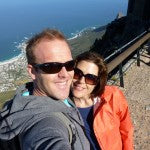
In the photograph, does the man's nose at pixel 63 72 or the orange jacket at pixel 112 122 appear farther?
the orange jacket at pixel 112 122

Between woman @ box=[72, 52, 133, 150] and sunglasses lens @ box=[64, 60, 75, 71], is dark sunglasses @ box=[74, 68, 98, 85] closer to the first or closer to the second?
woman @ box=[72, 52, 133, 150]

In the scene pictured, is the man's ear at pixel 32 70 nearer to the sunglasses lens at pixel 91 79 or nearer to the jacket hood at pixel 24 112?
the jacket hood at pixel 24 112

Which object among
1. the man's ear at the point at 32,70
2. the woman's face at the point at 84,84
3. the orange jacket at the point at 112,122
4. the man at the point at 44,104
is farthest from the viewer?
the woman's face at the point at 84,84

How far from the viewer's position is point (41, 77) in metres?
2.43

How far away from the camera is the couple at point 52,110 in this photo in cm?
191

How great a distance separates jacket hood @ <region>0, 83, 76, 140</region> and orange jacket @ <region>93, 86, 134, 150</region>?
1.16 metres

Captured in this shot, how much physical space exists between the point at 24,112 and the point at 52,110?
17 cm

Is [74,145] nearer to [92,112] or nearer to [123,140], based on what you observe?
[92,112]

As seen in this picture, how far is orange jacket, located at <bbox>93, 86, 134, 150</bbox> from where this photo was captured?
3.38m

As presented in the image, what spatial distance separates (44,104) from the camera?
2.15 meters

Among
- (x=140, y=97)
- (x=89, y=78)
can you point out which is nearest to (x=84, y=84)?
(x=89, y=78)

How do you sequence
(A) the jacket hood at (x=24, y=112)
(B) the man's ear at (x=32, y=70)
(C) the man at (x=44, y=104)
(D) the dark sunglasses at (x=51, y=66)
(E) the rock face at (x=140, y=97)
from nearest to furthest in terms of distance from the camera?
(C) the man at (x=44, y=104) < (A) the jacket hood at (x=24, y=112) < (D) the dark sunglasses at (x=51, y=66) < (B) the man's ear at (x=32, y=70) < (E) the rock face at (x=140, y=97)

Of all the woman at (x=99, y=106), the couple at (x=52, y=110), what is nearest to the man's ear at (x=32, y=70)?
the couple at (x=52, y=110)

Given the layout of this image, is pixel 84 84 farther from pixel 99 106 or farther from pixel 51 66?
pixel 51 66
